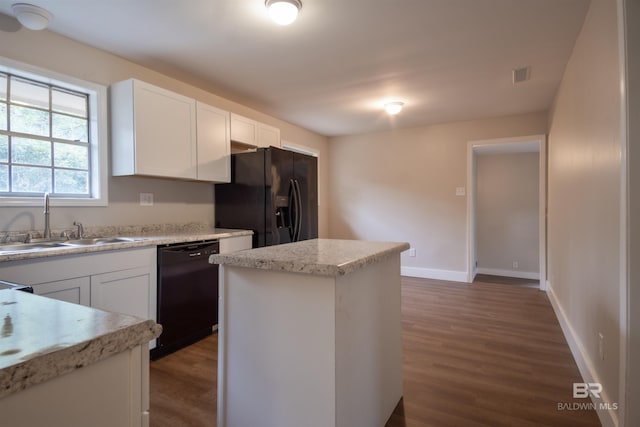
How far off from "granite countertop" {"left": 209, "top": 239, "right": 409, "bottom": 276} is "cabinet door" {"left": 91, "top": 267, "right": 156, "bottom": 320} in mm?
1170

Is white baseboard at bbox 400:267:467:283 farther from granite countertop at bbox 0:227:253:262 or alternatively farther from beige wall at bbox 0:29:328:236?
beige wall at bbox 0:29:328:236

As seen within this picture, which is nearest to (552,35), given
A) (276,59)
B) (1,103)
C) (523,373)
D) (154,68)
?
(276,59)

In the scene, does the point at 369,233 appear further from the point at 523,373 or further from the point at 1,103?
the point at 1,103

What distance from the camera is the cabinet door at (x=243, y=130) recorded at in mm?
3578

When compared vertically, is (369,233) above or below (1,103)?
below

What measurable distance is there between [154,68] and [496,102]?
12.2 ft

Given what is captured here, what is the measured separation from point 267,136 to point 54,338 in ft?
12.1

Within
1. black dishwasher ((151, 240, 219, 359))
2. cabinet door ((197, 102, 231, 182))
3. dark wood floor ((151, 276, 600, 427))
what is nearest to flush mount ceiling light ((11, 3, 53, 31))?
cabinet door ((197, 102, 231, 182))

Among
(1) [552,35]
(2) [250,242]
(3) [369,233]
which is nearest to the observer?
(1) [552,35]

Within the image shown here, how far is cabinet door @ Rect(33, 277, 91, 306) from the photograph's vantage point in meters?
1.86

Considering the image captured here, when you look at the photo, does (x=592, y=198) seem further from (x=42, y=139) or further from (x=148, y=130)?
(x=42, y=139)

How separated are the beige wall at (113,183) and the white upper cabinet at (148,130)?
192mm

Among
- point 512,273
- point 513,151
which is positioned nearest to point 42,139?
point 513,151

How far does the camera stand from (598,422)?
1727mm
